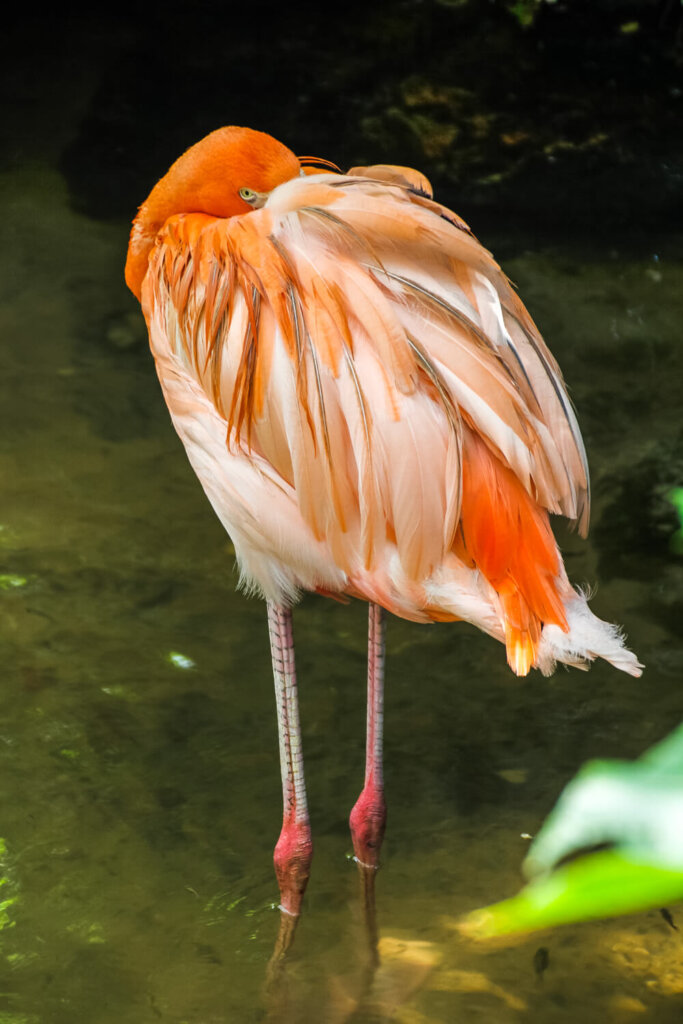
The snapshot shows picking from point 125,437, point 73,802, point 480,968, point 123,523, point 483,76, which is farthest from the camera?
point 483,76

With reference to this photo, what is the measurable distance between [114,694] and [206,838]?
0.51m

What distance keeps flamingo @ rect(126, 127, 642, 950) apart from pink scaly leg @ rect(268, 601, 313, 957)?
14 cm

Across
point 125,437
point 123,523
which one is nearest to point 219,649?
point 123,523

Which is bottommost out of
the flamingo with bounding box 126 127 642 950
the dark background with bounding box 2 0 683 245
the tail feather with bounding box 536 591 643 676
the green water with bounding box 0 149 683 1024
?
the green water with bounding box 0 149 683 1024

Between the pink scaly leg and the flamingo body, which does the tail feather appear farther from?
the pink scaly leg

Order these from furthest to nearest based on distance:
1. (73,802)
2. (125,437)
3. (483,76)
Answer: (483,76)
(125,437)
(73,802)

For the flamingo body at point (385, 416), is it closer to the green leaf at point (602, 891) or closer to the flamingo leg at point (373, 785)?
the flamingo leg at point (373, 785)

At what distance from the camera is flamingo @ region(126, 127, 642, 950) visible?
6.25 feet

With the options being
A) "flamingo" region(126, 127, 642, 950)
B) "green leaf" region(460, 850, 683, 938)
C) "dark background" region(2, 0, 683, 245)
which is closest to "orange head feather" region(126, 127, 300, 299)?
"flamingo" region(126, 127, 642, 950)

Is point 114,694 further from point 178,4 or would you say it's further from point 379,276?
point 178,4

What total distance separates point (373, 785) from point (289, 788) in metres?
0.20

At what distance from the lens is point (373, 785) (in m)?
2.48

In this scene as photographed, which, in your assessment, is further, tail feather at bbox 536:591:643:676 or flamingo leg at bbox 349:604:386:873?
flamingo leg at bbox 349:604:386:873

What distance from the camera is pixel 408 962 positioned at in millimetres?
2238
